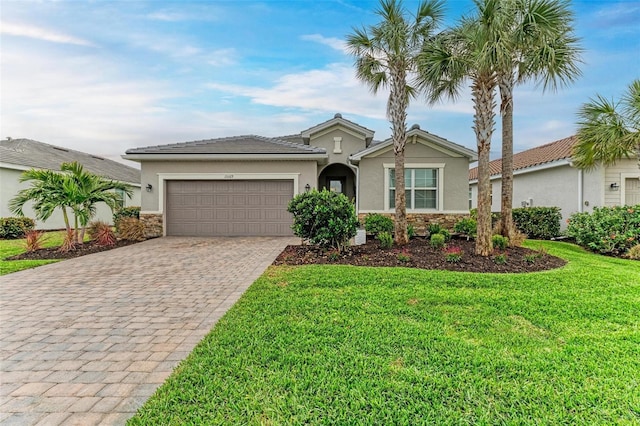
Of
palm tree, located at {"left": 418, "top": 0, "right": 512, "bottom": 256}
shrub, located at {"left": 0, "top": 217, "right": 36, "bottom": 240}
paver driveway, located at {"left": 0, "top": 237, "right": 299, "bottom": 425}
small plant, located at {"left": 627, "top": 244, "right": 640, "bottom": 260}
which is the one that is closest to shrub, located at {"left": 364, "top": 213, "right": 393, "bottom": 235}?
palm tree, located at {"left": 418, "top": 0, "right": 512, "bottom": 256}

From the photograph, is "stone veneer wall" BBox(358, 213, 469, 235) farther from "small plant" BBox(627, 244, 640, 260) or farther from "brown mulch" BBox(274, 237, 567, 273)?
"small plant" BBox(627, 244, 640, 260)

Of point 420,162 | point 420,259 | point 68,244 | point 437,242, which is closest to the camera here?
point 420,259

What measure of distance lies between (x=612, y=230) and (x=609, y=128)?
11.4ft

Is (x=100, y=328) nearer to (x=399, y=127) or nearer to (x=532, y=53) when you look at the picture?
(x=399, y=127)

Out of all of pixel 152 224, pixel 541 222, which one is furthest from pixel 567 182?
pixel 152 224

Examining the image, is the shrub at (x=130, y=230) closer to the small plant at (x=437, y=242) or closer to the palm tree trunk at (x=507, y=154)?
the small plant at (x=437, y=242)

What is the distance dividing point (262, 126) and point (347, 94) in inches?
313

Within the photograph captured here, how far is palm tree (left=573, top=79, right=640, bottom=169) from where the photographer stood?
10.3 metres

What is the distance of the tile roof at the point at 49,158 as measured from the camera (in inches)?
620

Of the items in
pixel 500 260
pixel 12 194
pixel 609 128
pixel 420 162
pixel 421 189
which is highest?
pixel 609 128

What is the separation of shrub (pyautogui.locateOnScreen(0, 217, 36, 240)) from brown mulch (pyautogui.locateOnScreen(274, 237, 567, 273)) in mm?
12888

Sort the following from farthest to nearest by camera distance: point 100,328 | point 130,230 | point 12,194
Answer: point 12,194, point 130,230, point 100,328

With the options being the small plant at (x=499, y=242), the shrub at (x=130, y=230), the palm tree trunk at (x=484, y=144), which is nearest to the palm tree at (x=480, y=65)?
the palm tree trunk at (x=484, y=144)

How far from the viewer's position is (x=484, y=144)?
27.7 ft
